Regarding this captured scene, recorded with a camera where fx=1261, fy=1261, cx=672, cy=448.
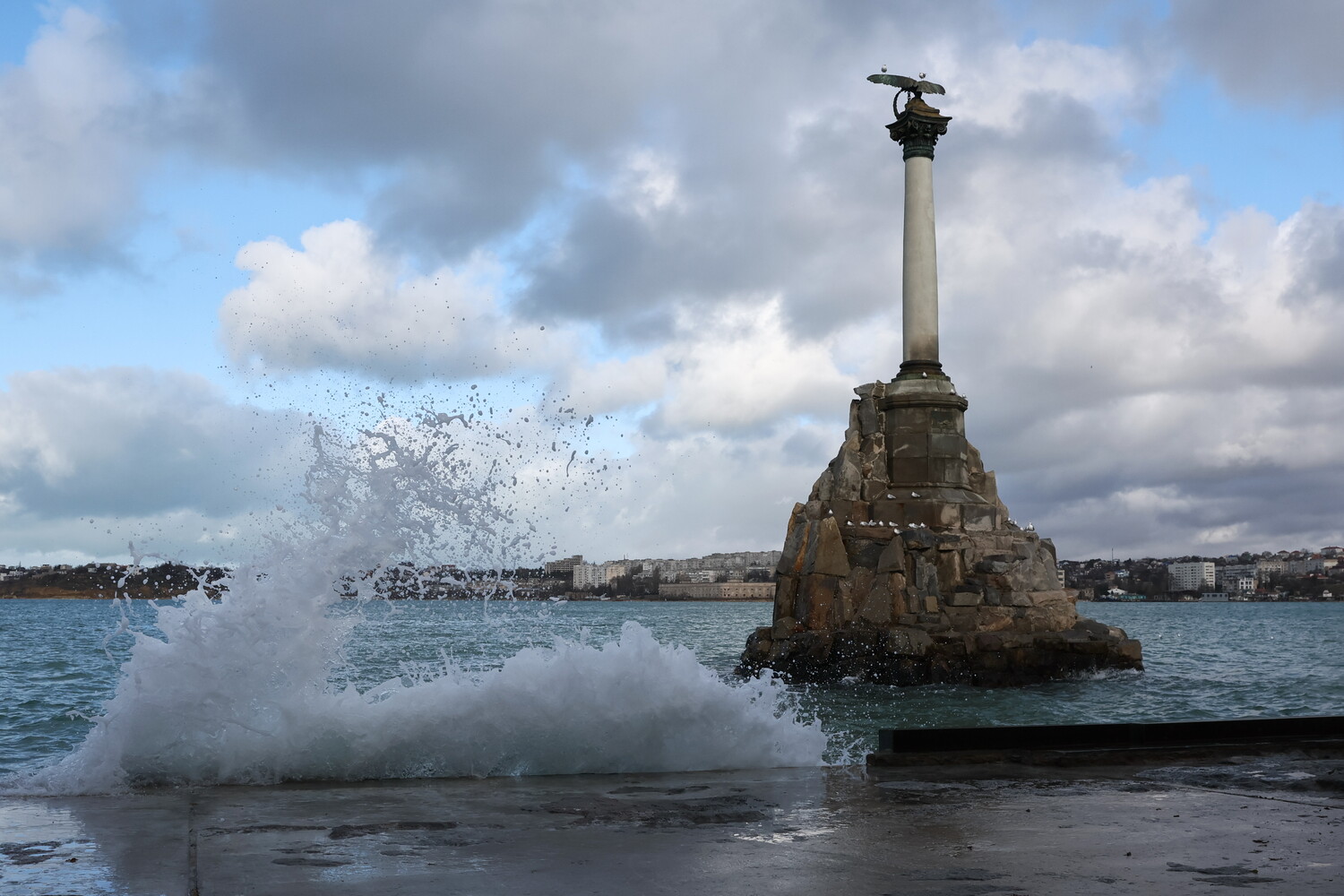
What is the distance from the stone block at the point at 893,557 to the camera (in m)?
28.4

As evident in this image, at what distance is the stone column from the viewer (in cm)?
2984

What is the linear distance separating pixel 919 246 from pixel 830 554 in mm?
7572

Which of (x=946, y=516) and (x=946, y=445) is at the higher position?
(x=946, y=445)

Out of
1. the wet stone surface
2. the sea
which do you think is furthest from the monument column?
the wet stone surface

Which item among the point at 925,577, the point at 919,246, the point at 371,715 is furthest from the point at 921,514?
the point at 371,715

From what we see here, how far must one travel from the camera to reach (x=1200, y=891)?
14.3 ft

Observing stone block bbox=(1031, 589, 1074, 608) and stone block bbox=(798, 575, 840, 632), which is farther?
stone block bbox=(1031, 589, 1074, 608)

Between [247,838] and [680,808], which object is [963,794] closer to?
[680,808]

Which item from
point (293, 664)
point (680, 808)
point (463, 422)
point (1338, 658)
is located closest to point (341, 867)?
point (680, 808)

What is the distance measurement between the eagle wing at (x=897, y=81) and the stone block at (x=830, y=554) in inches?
432

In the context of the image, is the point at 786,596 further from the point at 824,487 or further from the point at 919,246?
the point at 919,246

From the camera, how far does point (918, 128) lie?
29.9 meters

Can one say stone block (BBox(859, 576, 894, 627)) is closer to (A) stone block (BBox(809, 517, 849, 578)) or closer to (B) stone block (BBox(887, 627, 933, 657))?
(B) stone block (BBox(887, 627, 933, 657))

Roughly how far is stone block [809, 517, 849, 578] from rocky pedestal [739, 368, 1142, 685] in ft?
0.08
